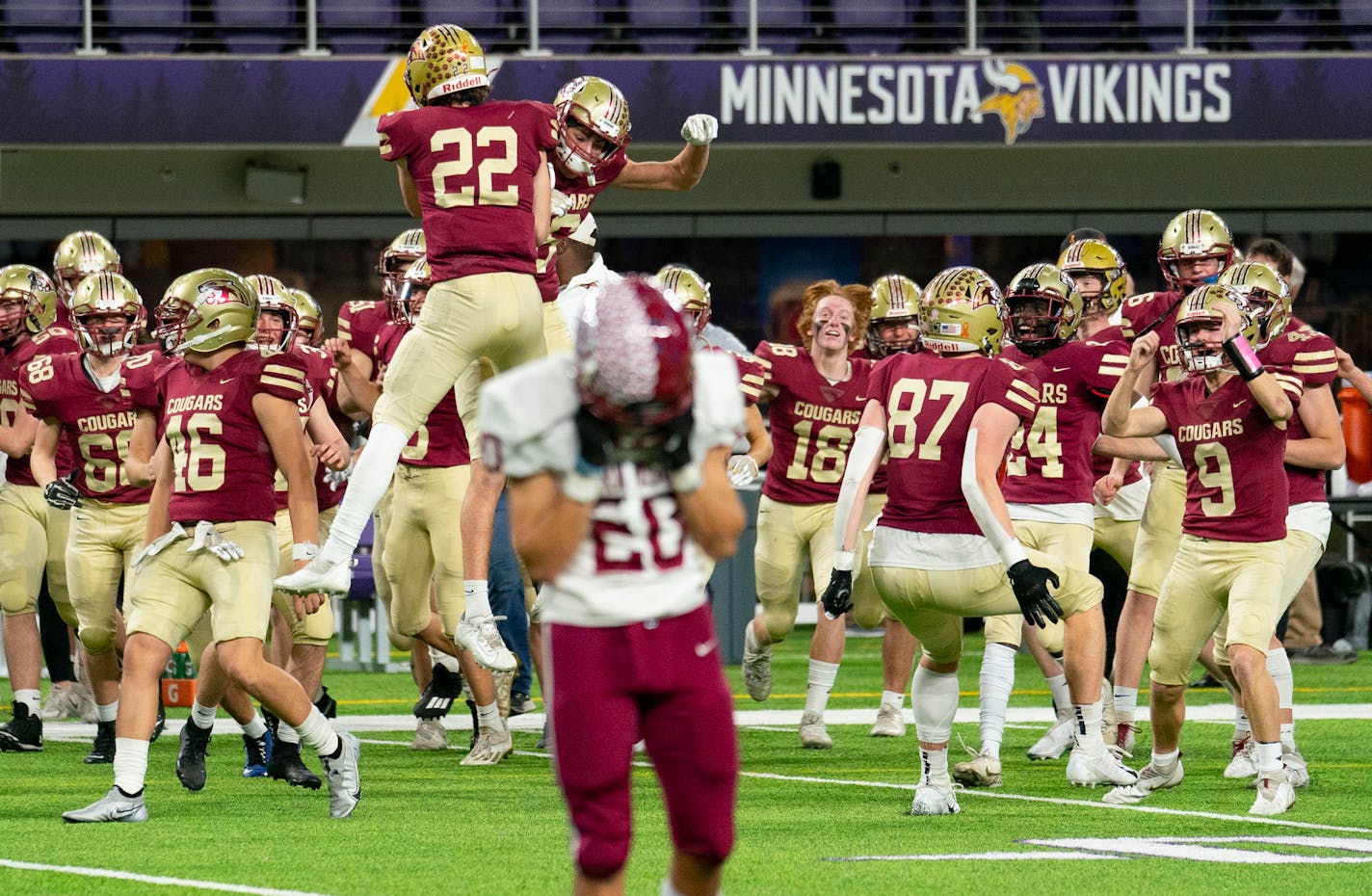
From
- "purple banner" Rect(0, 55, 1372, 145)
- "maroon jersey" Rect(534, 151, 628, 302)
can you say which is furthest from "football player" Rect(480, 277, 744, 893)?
"purple banner" Rect(0, 55, 1372, 145)

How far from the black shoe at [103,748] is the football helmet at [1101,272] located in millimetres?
4714

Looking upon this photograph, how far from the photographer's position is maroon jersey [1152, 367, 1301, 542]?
7977 millimetres

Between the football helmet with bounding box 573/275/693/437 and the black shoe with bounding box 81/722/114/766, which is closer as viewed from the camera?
the football helmet with bounding box 573/275/693/437

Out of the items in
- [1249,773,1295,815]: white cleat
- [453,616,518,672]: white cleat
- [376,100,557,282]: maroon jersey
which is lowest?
[1249,773,1295,815]: white cleat

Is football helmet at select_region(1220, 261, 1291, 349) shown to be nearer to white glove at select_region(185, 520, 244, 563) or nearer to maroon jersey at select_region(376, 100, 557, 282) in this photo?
maroon jersey at select_region(376, 100, 557, 282)

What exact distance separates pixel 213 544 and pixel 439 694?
9.52ft

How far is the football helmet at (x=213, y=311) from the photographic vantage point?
7777 mm

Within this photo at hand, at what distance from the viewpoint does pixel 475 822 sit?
765 cm

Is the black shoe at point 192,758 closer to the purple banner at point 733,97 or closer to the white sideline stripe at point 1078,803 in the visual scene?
the white sideline stripe at point 1078,803

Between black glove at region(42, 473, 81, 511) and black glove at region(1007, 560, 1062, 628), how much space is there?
453cm

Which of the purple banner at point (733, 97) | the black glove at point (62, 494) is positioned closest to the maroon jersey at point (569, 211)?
the black glove at point (62, 494)

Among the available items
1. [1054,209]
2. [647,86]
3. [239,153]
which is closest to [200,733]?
[647,86]

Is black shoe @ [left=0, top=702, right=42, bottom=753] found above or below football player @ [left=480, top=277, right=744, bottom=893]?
below

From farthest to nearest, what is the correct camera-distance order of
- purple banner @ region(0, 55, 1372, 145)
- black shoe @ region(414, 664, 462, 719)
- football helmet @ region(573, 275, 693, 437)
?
purple banner @ region(0, 55, 1372, 145) → black shoe @ region(414, 664, 462, 719) → football helmet @ region(573, 275, 693, 437)
